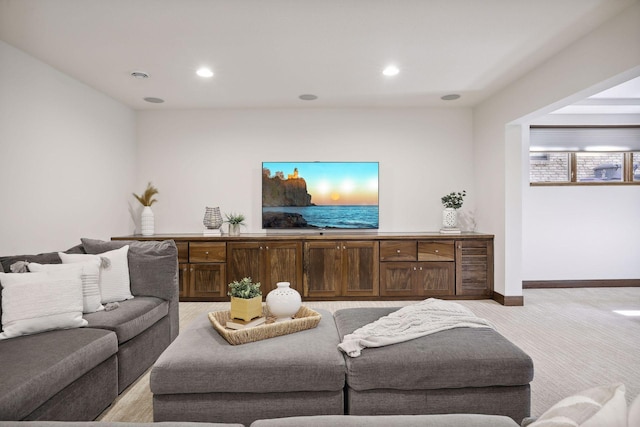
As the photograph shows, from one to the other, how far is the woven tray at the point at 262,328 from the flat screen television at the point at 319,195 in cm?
292

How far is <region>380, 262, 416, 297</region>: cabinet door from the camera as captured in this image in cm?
482

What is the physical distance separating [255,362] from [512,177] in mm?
3949

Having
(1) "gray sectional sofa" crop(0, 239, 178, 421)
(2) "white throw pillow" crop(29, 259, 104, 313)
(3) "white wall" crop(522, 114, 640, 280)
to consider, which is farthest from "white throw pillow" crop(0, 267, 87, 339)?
(3) "white wall" crop(522, 114, 640, 280)

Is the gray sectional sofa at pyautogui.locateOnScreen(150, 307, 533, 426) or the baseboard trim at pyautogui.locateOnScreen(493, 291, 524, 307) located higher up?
the gray sectional sofa at pyautogui.locateOnScreen(150, 307, 533, 426)

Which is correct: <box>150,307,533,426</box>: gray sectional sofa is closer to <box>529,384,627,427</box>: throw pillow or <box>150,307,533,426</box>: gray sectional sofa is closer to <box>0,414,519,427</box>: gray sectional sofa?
<box>0,414,519,427</box>: gray sectional sofa

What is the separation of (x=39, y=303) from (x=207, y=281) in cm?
266

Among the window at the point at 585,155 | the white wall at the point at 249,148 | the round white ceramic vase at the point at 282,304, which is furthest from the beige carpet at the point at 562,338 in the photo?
the window at the point at 585,155

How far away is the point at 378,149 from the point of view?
17.7ft

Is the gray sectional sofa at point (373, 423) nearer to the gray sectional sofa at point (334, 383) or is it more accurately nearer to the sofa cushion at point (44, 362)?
the sofa cushion at point (44, 362)

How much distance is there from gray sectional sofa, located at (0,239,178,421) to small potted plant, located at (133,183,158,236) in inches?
78.5

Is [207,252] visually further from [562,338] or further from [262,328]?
[562,338]

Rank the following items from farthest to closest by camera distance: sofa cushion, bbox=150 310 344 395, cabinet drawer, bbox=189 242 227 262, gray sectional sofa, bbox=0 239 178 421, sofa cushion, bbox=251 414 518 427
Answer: cabinet drawer, bbox=189 242 227 262 < sofa cushion, bbox=150 310 344 395 < gray sectional sofa, bbox=0 239 178 421 < sofa cushion, bbox=251 414 518 427

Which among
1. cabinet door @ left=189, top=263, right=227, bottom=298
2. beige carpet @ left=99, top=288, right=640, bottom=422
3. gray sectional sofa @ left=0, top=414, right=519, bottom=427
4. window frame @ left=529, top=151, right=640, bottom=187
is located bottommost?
beige carpet @ left=99, top=288, right=640, bottom=422

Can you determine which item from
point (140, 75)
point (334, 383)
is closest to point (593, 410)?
point (334, 383)
